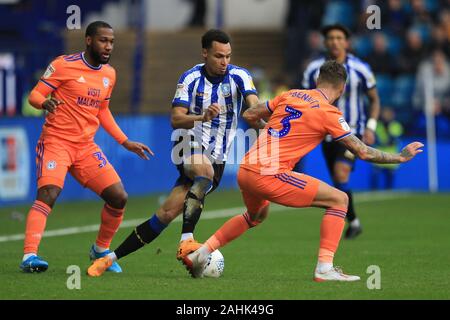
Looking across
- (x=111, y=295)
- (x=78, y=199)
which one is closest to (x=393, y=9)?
(x=78, y=199)

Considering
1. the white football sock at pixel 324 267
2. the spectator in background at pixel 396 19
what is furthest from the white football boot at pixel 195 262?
the spectator in background at pixel 396 19

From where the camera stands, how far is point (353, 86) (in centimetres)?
1545

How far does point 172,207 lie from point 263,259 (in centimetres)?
187

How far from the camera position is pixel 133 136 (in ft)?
70.8

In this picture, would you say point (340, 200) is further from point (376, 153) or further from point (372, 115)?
point (372, 115)

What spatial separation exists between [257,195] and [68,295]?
195cm

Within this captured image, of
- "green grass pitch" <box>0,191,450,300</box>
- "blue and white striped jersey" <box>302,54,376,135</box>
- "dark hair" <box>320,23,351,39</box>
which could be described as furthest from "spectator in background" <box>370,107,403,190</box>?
"dark hair" <box>320,23,351,39</box>

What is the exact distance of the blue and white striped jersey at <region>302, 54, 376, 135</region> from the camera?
15234mm

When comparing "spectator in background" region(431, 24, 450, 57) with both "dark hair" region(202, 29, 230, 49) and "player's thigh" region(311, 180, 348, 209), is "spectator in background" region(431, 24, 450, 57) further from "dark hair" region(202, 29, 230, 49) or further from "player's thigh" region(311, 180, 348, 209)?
"player's thigh" region(311, 180, 348, 209)

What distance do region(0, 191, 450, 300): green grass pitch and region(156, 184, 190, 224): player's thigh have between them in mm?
530

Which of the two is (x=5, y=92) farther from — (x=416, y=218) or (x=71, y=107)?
(x=71, y=107)

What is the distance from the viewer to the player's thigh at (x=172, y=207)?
1102cm

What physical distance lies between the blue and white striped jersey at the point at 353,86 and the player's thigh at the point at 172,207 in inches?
176
